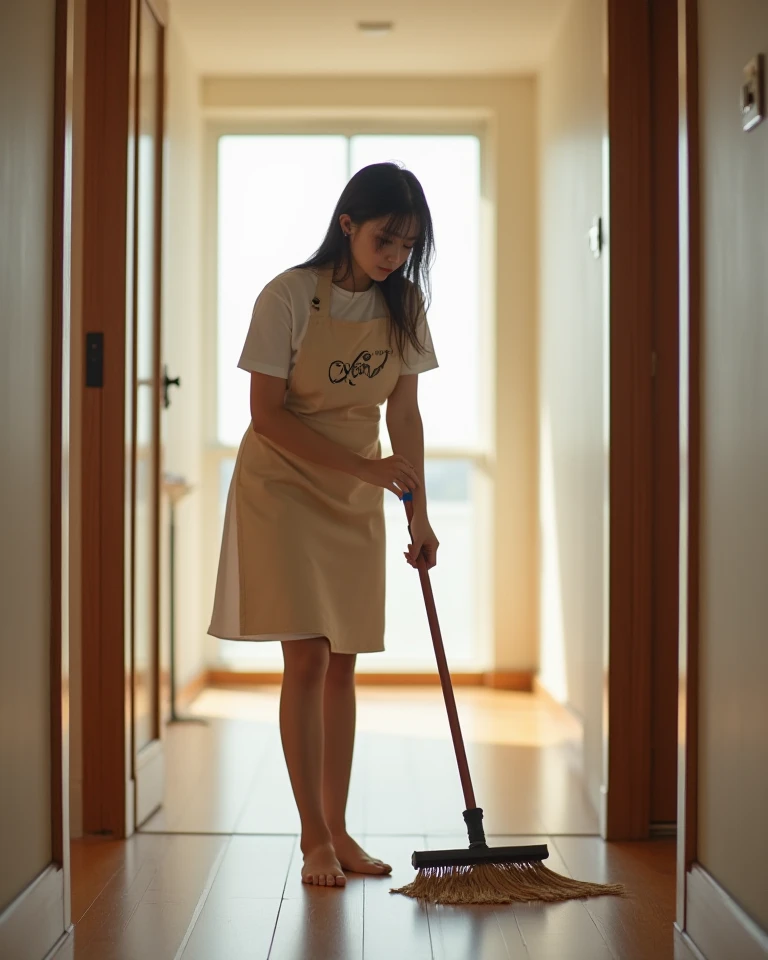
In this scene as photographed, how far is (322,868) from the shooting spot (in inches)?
89.1

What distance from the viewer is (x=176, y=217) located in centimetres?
438

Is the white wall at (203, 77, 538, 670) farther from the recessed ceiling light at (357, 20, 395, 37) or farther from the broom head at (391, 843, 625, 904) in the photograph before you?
the broom head at (391, 843, 625, 904)

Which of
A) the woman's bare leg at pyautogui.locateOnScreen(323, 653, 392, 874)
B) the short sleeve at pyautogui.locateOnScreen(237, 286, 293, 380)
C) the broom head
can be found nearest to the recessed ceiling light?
the short sleeve at pyautogui.locateOnScreen(237, 286, 293, 380)

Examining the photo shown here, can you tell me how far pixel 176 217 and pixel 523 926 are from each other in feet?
10.2

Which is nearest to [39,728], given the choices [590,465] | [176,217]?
[590,465]

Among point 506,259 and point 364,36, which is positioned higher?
point 364,36

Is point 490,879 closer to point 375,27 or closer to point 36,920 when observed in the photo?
point 36,920

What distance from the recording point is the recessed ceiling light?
430 cm

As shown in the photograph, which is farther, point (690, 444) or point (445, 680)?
point (445, 680)

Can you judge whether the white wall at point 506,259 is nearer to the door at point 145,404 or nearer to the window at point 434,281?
the window at point 434,281

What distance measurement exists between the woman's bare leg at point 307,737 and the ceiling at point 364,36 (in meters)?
2.68

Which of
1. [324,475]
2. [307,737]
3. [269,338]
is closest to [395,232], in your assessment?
[269,338]

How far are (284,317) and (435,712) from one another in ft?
7.88

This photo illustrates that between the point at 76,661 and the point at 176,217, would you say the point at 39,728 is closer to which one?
the point at 76,661
